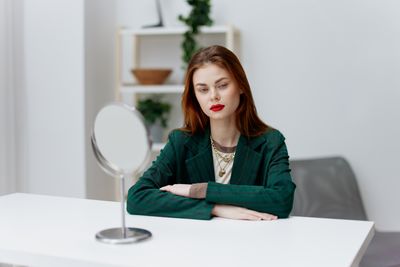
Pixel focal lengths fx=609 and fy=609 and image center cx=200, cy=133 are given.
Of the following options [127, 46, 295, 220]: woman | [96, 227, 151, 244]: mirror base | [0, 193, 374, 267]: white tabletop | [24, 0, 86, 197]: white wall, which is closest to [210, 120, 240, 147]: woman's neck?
[127, 46, 295, 220]: woman

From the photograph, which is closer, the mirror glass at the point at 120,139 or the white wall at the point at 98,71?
the mirror glass at the point at 120,139

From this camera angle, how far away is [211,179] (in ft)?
6.52

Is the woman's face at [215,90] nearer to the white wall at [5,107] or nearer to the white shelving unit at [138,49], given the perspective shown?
the white shelving unit at [138,49]

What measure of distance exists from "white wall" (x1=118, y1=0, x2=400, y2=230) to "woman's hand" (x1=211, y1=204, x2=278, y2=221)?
1.78m

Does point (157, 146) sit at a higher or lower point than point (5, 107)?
lower

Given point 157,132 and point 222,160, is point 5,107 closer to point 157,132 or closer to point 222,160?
point 157,132

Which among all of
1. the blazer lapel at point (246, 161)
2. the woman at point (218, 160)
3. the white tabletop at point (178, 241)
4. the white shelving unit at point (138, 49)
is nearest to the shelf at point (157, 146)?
the white shelving unit at point (138, 49)

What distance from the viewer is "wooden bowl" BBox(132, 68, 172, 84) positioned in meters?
3.48

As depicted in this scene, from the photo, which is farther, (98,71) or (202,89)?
(98,71)

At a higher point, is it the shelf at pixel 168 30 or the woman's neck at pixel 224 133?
the shelf at pixel 168 30

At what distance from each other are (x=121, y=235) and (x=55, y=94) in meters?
2.17

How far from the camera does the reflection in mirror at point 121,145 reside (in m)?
1.40

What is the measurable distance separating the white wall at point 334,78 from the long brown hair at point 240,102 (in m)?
1.49

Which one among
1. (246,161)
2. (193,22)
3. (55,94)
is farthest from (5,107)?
(246,161)
